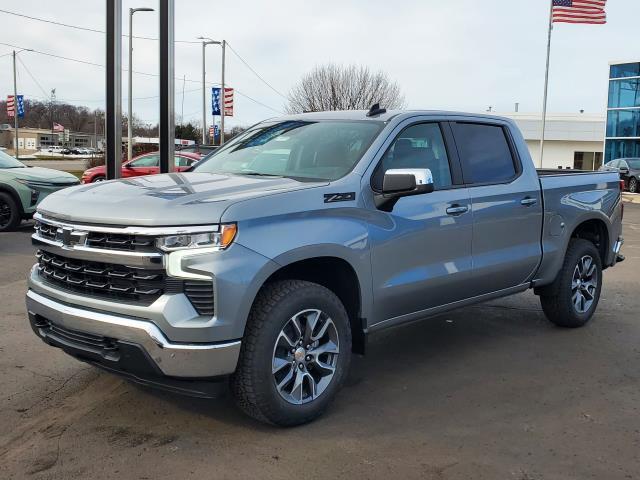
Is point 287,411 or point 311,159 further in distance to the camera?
point 311,159

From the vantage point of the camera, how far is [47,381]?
15.2 ft

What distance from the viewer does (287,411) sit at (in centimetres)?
372

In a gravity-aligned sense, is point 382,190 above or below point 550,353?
above

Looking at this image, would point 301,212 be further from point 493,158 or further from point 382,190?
point 493,158

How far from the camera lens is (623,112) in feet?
132

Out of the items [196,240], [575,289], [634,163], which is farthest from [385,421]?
[634,163]

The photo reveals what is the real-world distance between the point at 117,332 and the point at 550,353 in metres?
3.59

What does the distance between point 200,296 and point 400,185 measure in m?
1.46

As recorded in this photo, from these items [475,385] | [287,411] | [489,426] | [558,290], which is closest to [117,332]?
[287,411]

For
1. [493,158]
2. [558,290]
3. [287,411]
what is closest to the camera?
[287,411]

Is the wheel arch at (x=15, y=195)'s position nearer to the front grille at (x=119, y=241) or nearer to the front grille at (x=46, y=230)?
the front grille at (x=46, y=230)

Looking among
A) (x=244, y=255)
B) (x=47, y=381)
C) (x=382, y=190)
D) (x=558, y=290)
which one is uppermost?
(x=382, y=190)

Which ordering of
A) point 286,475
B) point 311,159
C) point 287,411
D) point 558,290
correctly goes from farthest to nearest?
point 558,290, point 311,159, point 287,411, point 286,475

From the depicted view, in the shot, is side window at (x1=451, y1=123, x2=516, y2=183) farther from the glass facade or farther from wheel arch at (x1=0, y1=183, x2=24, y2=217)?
the glass facade
